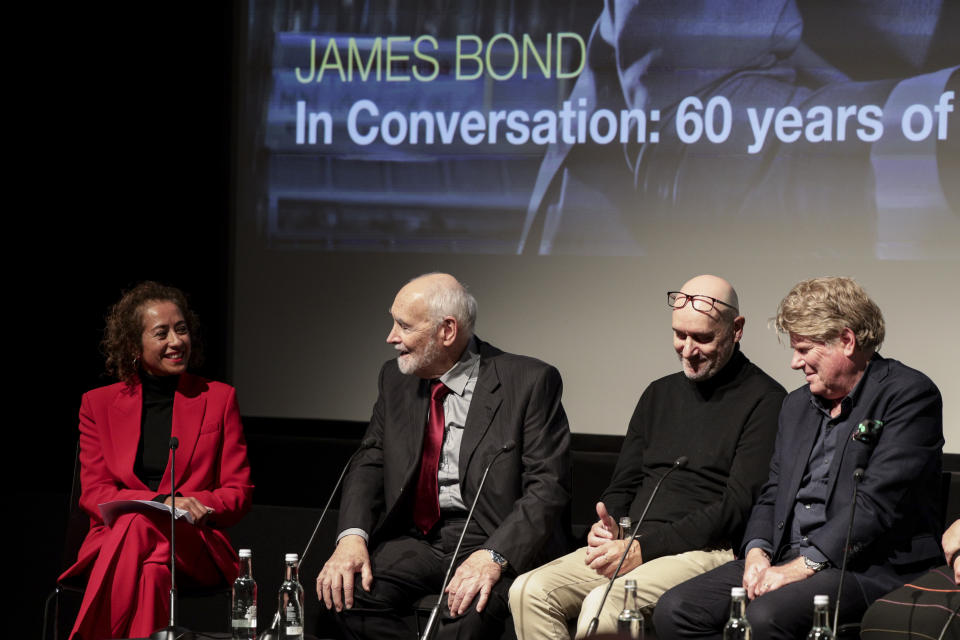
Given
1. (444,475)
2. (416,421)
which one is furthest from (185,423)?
(444,475)

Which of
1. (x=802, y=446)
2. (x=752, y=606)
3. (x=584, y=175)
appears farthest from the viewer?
(x=584, y=175)

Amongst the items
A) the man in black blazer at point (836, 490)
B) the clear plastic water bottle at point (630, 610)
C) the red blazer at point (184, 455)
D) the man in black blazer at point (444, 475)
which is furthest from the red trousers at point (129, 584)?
the clear plastic water bottle at point (630, 610)

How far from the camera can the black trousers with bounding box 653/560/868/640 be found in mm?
3002

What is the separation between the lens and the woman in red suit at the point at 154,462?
3.61 metres

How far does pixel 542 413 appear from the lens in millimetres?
3621

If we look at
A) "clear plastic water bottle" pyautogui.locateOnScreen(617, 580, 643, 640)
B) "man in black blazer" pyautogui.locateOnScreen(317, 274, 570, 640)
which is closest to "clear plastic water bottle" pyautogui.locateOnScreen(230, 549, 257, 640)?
"man in black blazer" pyautogui.locateOnScreen(317, 274, 570, 640)

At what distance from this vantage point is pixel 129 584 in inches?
141

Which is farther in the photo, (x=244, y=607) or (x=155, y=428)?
(x=155, y=428)

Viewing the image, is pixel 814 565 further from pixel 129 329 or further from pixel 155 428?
pixel 129 329

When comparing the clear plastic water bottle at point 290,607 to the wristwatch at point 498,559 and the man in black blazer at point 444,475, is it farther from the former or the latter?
the wristwatch at point 498,559

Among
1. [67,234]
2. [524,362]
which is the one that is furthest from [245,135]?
[524,362]

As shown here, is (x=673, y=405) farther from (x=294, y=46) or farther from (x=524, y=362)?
(x=294, y=46)

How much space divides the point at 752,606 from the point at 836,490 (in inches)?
15.7

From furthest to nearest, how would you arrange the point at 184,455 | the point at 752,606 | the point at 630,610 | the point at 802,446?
the point at 184,455 < the point at 802,446 < the point at 752,606 < the point at 630,610
